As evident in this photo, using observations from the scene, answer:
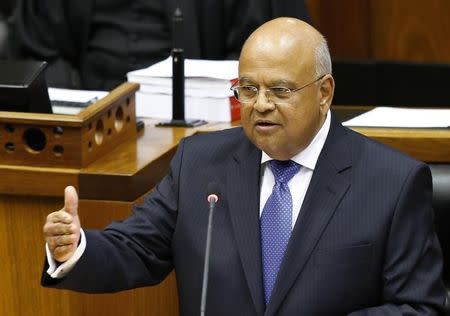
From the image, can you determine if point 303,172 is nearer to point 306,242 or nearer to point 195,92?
point 306,242

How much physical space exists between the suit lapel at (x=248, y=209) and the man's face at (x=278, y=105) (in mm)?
97

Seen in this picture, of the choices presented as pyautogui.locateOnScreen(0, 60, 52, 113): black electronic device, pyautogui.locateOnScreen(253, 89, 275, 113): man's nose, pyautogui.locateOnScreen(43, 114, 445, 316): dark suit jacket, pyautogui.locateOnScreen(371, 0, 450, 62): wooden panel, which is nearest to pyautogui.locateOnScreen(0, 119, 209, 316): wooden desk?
pyautogui.locateOnScreen(0, 60, 52, 113): black electronic device

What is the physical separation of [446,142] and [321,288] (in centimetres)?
51

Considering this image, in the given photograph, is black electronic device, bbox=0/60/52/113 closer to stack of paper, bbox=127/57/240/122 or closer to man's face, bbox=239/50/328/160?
stack of paper, bbox=127/57/240/122

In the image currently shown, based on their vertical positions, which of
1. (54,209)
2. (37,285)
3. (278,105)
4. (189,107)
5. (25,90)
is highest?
(278,105)

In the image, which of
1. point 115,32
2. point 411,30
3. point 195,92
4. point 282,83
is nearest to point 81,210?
point 195,92

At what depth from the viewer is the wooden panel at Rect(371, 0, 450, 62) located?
374 cm

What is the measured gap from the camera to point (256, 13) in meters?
3.17

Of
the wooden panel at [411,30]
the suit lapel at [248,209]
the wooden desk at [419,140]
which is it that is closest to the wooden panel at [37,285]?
the suit lapel at [248,209]

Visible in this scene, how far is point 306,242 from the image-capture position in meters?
1.96

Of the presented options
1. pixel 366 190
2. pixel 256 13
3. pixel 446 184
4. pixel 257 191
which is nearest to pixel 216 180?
pixel 257 191

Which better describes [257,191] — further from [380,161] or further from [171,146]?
[171,146]

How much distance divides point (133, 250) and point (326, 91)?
0.42m

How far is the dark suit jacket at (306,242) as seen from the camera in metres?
1.93
